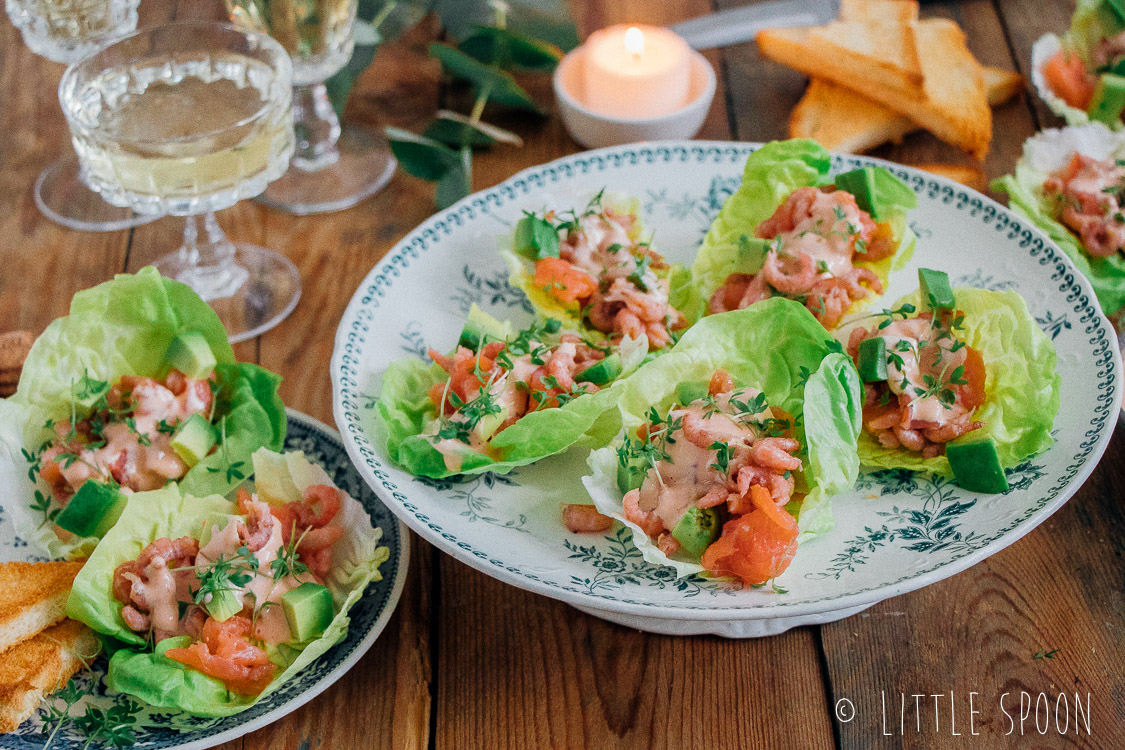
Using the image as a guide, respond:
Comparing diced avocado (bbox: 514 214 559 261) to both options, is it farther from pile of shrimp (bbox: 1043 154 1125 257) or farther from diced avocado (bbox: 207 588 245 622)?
pile of shrimp (bbox: 1043 154 1125 257)

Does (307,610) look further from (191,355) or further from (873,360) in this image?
(873,360)

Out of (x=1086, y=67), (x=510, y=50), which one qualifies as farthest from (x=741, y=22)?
(x=1086, y=67)

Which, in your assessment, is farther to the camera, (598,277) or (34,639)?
(598,277)

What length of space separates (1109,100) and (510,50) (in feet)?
6.71

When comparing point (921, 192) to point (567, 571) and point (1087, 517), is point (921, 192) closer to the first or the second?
point (1087, 517)

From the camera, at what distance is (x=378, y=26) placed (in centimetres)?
371

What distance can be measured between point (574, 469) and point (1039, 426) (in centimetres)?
95

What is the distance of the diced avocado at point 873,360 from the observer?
6.98 ft

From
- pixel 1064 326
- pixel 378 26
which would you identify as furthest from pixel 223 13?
pixel 1064 326

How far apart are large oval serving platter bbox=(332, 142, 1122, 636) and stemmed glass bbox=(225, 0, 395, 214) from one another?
0.84m

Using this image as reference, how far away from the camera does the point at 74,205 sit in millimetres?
3475

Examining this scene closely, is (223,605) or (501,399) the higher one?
(501,399)

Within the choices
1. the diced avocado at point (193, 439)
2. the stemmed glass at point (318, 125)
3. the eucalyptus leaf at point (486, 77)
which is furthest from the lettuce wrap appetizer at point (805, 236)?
the stemmed glass at point (318, 125)

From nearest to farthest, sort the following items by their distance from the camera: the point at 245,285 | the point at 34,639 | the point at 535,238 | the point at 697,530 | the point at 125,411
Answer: the point at 697,530
the point at 34,639
the point at 125,411
the point at 535,238
the point at 245,285
